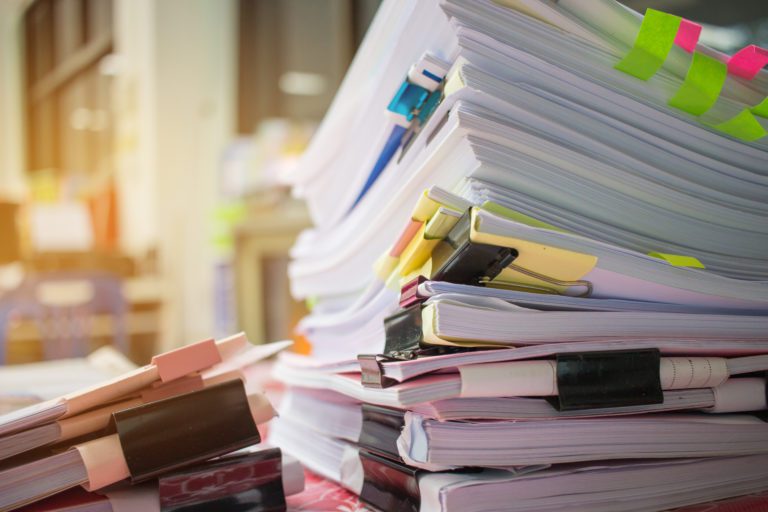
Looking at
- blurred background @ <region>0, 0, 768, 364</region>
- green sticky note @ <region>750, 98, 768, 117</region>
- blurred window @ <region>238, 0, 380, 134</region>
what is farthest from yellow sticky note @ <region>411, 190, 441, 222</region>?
blurred window @ <region>238, 0, 380, 134</region>

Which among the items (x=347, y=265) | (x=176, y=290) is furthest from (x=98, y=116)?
(x=347, y=265)

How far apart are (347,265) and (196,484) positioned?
0.69 feet

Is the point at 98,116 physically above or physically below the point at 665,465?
above

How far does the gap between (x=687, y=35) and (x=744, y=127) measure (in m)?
0.07

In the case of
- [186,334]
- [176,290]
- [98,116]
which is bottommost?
[186,334]

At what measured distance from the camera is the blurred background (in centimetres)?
344

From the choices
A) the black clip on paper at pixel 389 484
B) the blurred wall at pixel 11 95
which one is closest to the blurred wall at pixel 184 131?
the blurred wall at pixel 11 95

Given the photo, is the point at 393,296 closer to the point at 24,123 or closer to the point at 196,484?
the point at 196,484

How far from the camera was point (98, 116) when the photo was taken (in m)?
7.10

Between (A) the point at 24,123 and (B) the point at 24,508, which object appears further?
(A) the point at 24,123

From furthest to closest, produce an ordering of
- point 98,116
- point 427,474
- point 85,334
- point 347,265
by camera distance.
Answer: point 98,116 < point 85,334 < point 347,265 < point 427,474

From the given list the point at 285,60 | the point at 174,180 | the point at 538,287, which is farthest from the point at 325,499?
the point at 174,180

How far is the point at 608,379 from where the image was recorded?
1.13ft

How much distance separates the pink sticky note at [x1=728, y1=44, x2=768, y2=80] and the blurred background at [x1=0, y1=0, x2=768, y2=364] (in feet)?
8.84
